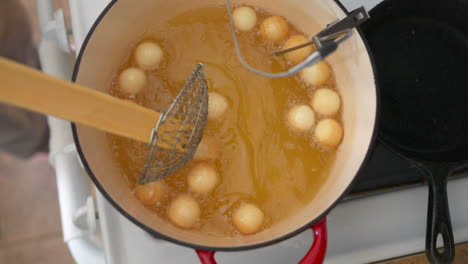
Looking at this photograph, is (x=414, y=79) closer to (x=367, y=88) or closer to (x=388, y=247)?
(x=367, y=88)

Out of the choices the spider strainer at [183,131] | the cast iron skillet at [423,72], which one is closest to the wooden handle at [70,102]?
the spider strainer at [183,131]

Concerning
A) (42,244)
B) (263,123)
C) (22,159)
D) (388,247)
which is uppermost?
(263,123)

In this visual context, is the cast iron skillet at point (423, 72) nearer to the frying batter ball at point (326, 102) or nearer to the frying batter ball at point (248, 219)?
the frying batter ball at point (326, 102)

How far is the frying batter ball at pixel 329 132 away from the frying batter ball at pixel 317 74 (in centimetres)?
6

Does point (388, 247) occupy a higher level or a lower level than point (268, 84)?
lower

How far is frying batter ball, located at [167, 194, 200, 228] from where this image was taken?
1.82 ft

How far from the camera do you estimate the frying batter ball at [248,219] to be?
561 millimetres

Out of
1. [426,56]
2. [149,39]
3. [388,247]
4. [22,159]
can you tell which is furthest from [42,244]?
[426,56]

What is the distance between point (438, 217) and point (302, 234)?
176 millimetres

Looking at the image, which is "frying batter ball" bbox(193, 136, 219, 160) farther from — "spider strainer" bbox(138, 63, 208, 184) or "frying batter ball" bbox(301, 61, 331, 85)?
"frying batter ball" bbox(301, 61, 331, 85)

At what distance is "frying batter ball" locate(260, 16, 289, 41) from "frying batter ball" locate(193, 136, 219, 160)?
0.17 metres

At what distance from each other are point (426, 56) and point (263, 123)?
0.27m

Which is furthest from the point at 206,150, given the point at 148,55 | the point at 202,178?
the point at 148,55

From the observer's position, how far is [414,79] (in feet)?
2.12
